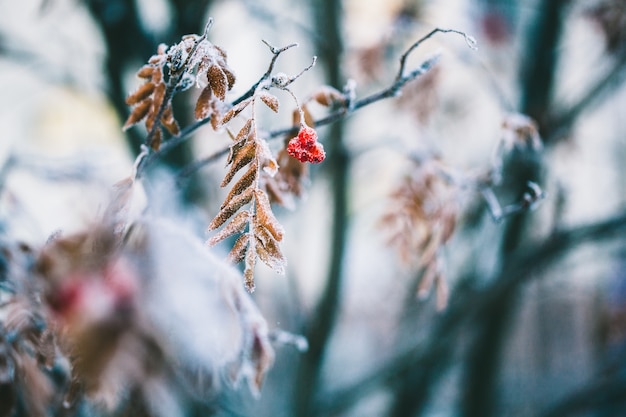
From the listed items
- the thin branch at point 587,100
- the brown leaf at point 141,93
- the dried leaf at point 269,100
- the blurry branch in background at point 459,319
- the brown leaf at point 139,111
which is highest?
the dried leaf at point 269,100

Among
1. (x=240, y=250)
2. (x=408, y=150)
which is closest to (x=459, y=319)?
(x=408, y=150)

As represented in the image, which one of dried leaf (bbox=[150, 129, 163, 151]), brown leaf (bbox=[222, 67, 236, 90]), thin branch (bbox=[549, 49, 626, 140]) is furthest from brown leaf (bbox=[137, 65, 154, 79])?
thin branch (bbox=[549, 49, 626, 140])

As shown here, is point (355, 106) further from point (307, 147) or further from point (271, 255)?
point (271, 255)

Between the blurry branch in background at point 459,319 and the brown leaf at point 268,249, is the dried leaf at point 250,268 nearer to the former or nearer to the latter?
the brown leaf at point 268,249

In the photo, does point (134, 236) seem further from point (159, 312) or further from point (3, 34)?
point (3, 34)

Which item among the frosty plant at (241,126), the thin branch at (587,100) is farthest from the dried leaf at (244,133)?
the thin branch at (587,100)

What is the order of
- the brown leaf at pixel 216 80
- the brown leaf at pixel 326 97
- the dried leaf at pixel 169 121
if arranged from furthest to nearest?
the brown leaf at pixel 326 97, the dried leaf at pixel 169 121, the brown leaf at pixel 216 80
